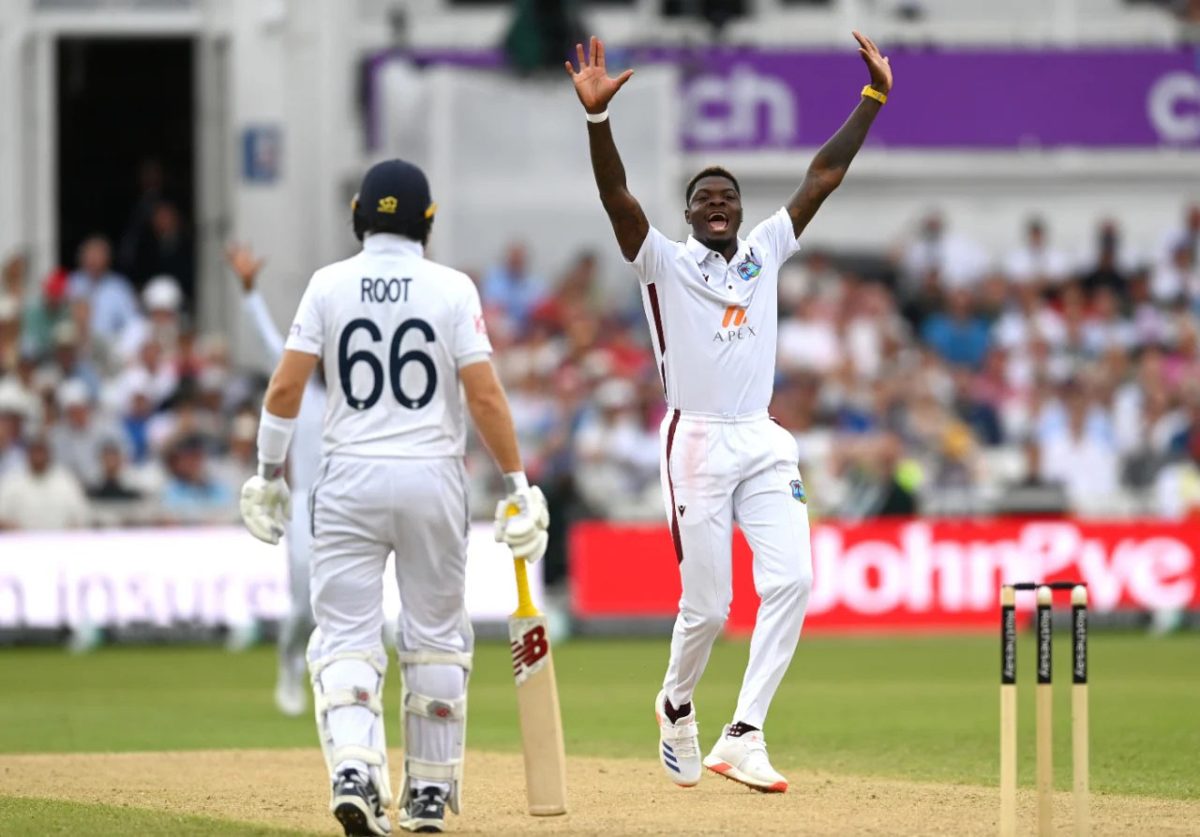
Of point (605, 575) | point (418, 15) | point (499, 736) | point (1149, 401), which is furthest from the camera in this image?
point (418, 15)

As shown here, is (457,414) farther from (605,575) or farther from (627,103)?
(627,103)

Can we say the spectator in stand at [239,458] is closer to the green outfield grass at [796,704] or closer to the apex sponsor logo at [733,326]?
the green outfield grass at [796,704]

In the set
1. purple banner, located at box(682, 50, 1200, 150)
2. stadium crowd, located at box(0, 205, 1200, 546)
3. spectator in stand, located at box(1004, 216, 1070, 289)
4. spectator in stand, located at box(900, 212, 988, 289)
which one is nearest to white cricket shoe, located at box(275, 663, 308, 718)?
stadium crowd, located at box(0, 205, 1200, 546)

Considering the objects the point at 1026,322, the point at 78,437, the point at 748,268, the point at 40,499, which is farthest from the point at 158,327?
the point at 748,268

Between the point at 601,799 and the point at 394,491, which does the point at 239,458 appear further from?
the point at 394,491

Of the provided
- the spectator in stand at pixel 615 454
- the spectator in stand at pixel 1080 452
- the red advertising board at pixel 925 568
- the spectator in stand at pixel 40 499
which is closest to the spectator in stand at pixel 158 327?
the spectator in stand at pixel 40 499

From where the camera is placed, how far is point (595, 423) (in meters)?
21.6

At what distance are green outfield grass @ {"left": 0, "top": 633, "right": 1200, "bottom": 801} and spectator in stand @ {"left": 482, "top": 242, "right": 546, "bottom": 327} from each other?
181 inches

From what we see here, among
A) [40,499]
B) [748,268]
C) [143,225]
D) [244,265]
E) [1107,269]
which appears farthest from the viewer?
[143,225]

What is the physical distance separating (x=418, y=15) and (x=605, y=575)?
8.94 m

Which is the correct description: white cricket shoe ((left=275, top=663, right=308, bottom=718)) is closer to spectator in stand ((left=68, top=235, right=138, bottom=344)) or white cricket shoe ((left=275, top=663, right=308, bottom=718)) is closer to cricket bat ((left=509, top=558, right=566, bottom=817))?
cricket bat ((left=509, top=558, right=566, bottom=817))

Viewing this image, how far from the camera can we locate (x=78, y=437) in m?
20.9

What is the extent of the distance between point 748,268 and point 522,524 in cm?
196

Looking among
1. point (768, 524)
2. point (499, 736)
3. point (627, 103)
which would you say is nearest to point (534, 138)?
point (627, 103)
